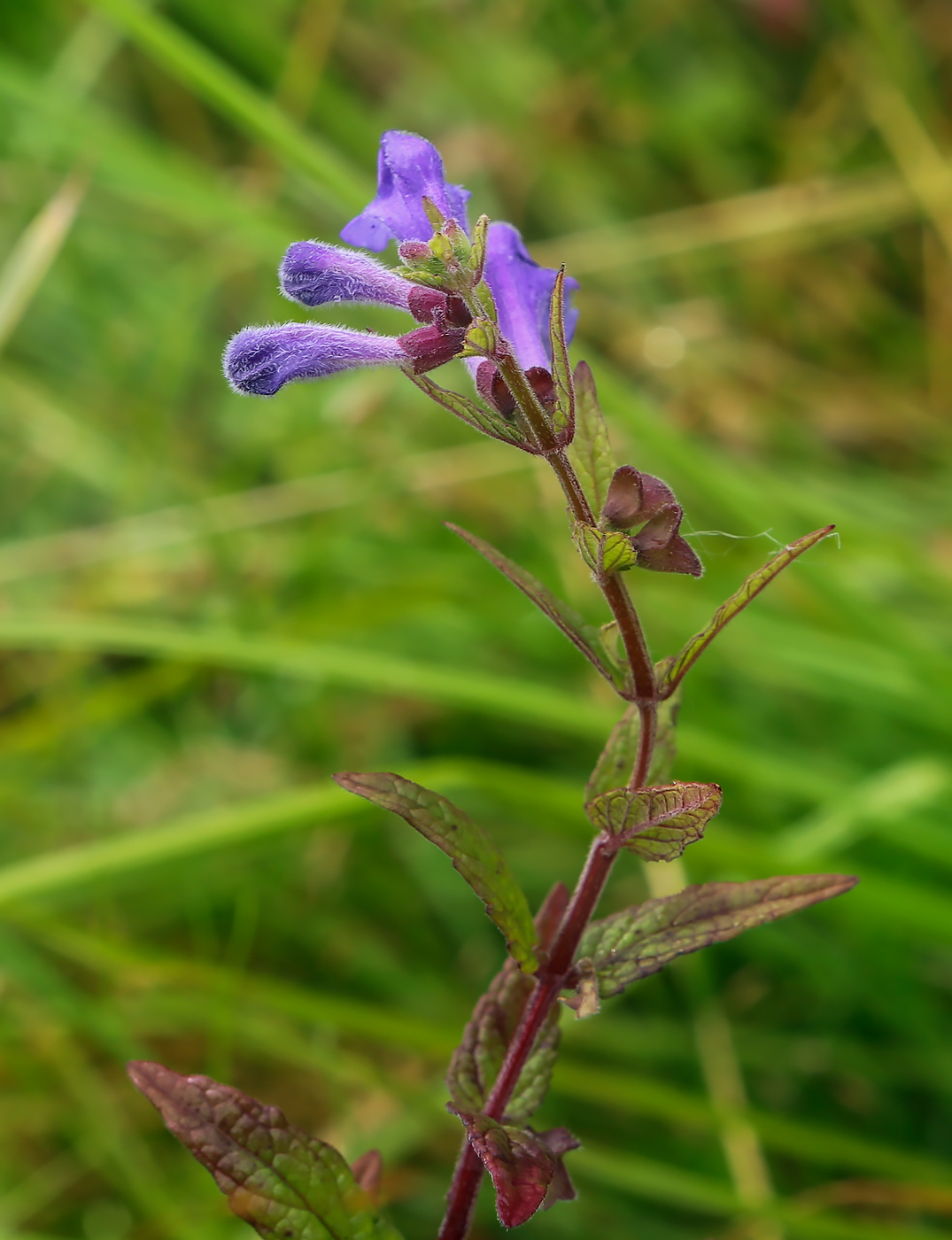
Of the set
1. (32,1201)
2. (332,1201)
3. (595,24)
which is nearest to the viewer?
(332,1201)

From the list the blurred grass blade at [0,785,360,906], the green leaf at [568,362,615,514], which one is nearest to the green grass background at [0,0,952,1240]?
the blurred grass blade at [0,785,360,906]

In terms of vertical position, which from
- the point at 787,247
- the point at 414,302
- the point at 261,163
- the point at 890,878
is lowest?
the point at 414,302

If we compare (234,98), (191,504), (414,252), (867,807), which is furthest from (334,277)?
(191,504)

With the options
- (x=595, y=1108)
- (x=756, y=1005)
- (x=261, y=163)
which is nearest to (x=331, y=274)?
(x=595, y=1108)

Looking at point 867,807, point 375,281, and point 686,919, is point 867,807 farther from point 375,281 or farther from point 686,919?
point 375,281

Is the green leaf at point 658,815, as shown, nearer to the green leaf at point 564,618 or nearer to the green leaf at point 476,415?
the green leaf at point 564,618

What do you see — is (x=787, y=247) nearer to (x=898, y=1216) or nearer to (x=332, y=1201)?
(x=898, y=1216)

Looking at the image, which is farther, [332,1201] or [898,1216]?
[898,1216]

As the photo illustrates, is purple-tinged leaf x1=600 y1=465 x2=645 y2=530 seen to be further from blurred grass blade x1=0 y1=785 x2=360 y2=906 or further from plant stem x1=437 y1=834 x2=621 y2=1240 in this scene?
blurred grass blade x1=0 y1=785 x2=360 y2=906
